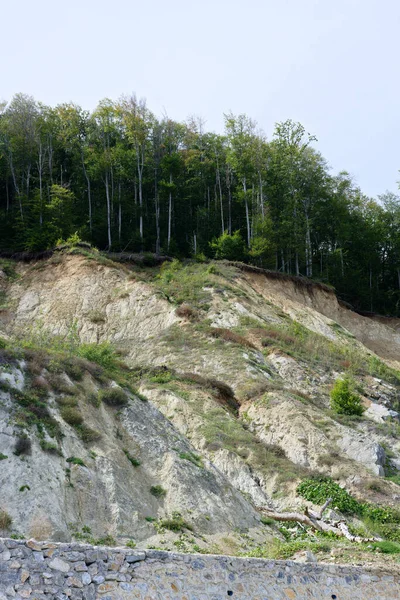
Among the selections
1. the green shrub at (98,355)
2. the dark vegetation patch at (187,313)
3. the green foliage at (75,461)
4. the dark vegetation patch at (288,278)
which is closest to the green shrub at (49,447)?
the green foliage at (75,461)

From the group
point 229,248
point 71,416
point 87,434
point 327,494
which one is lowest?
point 327,494

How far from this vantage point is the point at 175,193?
55.2m

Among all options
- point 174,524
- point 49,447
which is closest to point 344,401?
point 174,524

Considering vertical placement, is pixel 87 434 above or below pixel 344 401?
above

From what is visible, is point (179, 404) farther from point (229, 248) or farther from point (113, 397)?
point (229, 248)

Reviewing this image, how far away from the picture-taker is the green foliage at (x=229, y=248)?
165ft

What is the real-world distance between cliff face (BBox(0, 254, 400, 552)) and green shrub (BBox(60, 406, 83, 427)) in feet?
0.22

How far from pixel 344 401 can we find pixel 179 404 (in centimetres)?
791

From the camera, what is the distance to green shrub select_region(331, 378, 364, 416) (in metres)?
28.8

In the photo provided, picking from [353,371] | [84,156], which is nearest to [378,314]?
[353,371]

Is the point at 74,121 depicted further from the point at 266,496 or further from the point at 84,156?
the point at 266,496

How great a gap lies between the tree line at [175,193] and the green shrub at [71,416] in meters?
28.9

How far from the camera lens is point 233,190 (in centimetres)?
6034

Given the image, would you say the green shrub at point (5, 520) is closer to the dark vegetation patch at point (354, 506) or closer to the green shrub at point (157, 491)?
the green shrub at point (157, 491)
